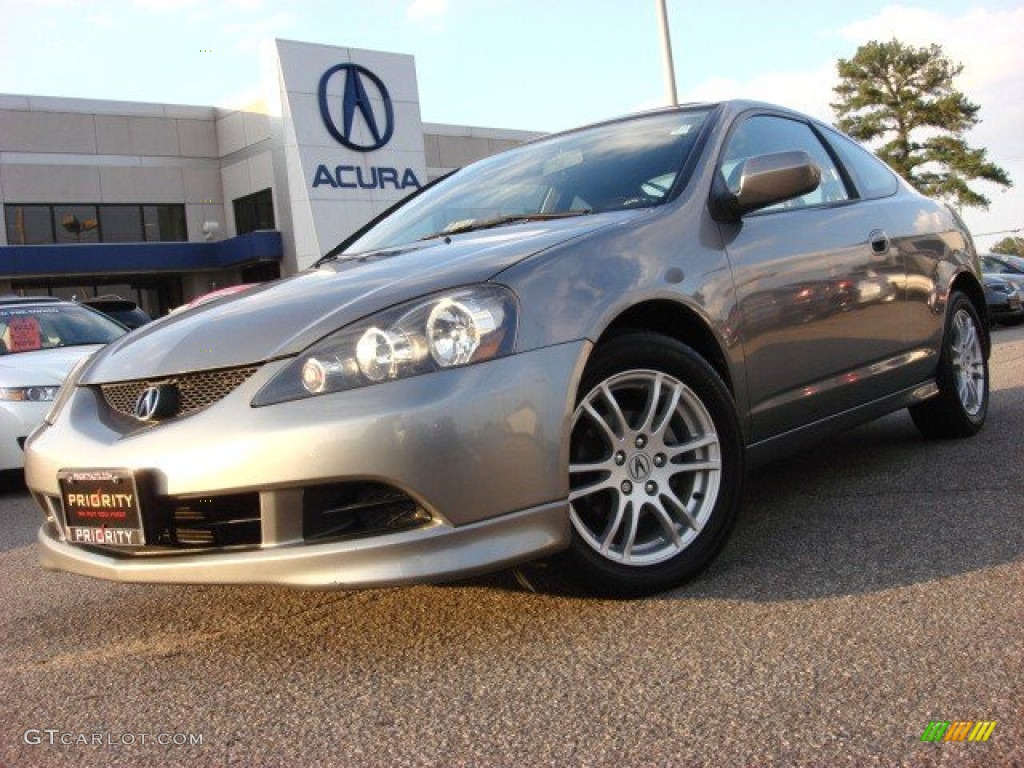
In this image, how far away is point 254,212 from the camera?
3061 centimetres

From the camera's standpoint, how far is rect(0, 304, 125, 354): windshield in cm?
742

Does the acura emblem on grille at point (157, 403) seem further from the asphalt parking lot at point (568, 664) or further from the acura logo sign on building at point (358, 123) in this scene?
the acura logo sign on building at point (358, 123)

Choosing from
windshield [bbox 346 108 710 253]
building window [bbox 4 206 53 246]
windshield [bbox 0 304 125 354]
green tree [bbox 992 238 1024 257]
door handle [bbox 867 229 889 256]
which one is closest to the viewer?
windshield [bbox 346 108 710 253]

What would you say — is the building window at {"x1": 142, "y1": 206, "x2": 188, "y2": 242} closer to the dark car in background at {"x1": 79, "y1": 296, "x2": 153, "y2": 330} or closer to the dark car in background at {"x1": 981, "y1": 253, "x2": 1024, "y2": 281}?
the dark car in background at {"x1": 79, "y1": 296, "x2": 153, "y2": 330}

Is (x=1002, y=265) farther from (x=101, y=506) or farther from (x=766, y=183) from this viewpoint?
(x=101, y=506)

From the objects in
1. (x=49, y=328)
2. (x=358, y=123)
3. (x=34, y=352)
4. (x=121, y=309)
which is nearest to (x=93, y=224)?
(x=358, y=123)

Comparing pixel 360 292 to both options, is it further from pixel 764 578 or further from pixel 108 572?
pixel 764 578

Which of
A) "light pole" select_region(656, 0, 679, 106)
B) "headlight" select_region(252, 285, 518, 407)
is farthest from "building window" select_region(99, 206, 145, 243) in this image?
"headlight" select_region(252, 285, 518, 407)

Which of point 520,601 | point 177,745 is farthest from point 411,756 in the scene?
point 520,601

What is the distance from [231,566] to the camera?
255 centimetres

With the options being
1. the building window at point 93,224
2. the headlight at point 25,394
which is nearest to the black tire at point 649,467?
the headlight at point 25,394

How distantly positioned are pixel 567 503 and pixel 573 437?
0.24m

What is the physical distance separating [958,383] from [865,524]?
1704 mm

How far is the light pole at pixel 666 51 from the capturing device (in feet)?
45.2
